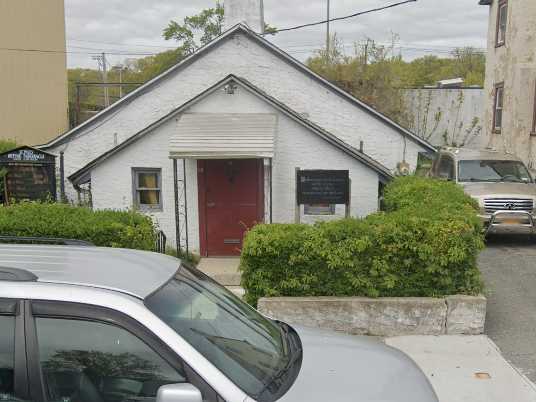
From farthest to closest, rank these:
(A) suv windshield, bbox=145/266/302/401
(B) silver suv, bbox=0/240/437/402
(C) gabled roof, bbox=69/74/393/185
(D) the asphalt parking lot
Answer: (C) gabled roof, bbox=69/74/393/185 → (D) the asphalt parking lot → (A) suv windshield, bbox=145/266/302/401 → (B) silver suv, bbox=0/240/437/402

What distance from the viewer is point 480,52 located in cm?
5356

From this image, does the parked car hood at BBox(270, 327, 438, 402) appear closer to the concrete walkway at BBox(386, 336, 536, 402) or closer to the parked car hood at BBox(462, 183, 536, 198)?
the concrete walkway at BBox(386, 336, 536, 402)

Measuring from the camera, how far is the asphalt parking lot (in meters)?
5.86

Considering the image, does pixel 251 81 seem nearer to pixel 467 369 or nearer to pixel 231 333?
pixel 467 369

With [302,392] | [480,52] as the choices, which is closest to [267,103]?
[302,392]

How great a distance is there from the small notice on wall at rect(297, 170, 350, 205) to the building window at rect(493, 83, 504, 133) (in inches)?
483

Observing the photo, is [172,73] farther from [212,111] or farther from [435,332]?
[435,332]

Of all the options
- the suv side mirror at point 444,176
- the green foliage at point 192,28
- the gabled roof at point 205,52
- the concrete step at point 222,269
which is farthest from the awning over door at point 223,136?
the green foliage at point 192,28

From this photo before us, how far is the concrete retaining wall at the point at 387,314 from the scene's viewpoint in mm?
6223

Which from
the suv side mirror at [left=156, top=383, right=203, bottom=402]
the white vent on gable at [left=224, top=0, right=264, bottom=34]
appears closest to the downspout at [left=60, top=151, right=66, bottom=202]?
the white vent on gable at [left=224, top=0, right=264, bottom=34]

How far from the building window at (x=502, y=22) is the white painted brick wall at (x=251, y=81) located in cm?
892

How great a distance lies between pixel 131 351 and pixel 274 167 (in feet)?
27.7

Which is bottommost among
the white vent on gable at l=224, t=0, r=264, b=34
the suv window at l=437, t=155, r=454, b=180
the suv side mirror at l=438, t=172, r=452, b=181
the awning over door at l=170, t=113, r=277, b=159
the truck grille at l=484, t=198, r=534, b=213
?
the truck grille at l=484, t=198, r=534, b=213

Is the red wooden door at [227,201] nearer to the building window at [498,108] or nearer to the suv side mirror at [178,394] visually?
the suv side mirror at [178,394]
